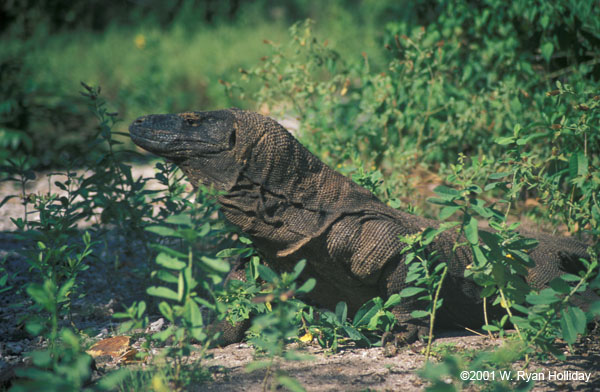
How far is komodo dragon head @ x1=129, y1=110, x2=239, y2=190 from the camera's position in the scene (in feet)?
9.75

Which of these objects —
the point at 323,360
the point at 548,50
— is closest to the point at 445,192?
the point at 323,360

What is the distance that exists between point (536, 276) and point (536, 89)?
260 centimetres

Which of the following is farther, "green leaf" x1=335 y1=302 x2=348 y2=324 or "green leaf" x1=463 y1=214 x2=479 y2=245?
"green leaf" x1=335 y1=302 x2=348 y2=324

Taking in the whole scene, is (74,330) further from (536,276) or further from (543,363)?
(536,276)

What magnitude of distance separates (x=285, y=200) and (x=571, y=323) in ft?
4.85

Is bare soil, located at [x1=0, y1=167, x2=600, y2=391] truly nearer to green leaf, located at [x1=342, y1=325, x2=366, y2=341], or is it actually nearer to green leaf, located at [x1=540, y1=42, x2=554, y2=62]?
green leaf, located at [x1=342, y1=325, x2=366, y2=341]

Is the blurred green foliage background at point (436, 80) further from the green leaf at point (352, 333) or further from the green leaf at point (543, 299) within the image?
the green leaf at point (352, 333)

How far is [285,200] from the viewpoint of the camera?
9.90ft

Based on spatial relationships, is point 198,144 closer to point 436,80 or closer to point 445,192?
point 445,192

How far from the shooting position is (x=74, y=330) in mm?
3109

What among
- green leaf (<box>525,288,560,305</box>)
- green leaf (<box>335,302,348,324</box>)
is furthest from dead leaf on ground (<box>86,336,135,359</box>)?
green leaf (<box>525,288,560,305</box>)

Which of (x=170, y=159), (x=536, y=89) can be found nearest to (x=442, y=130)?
(x=536, y=89)

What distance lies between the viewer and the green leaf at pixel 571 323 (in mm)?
2359

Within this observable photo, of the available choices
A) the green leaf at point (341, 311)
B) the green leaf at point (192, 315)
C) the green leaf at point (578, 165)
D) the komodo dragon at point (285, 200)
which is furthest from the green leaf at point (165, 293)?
the green leaf at point (578, 165)
